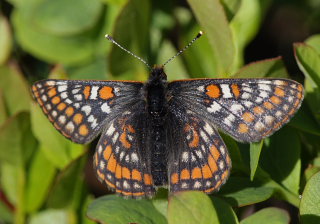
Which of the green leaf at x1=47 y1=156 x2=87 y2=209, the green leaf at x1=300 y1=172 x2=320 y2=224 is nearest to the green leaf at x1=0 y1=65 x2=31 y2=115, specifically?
the green leaf at x1=47 y1=156 x2=87 y2=209

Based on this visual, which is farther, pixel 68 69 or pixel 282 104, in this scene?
pixel 68 69

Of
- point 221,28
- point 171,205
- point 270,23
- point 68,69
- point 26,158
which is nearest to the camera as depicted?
point 171,205

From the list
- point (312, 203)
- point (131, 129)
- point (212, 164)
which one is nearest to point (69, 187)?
point (131, 129)

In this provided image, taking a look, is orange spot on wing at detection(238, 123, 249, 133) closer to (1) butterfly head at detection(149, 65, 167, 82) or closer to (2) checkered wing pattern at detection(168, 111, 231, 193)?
(2) checkered wing pattern at detection(168, 111, 231, 193)

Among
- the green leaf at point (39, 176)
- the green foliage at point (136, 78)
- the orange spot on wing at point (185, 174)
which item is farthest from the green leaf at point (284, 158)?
the green leaf at point (39, 176)

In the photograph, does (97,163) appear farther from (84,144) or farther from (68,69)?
(68,69)

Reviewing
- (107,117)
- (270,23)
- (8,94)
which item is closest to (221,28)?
(107,117)

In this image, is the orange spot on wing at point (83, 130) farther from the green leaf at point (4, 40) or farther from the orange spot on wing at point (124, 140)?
the green leaf at point (4, 40)
